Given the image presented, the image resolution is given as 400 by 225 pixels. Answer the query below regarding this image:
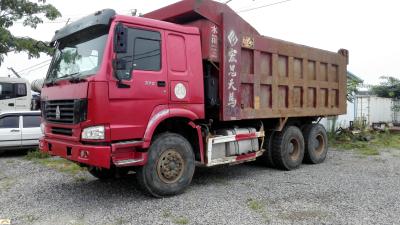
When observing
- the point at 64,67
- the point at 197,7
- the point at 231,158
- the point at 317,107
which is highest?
the point at 197,7

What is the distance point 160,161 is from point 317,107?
16.6 ft

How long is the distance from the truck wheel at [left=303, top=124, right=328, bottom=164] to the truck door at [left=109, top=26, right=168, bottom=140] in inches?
194

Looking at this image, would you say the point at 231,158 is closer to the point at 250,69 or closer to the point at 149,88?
the point at 250,69

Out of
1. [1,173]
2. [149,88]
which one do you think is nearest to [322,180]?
[149,88]

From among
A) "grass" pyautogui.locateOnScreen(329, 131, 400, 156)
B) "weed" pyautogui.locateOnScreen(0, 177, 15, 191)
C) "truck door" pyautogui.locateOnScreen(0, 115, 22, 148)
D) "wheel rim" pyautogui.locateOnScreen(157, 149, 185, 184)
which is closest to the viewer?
"wheel rim" pyautogui.locateOnScreen(157, 149, 185, 184)

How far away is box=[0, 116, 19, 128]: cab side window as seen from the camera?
12.0 meters

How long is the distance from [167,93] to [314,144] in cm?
520

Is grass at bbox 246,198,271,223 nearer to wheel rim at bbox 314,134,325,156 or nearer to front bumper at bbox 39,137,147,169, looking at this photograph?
front bumper at bbox 39,137,147,169

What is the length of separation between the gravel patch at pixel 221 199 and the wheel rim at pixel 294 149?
1.27ft

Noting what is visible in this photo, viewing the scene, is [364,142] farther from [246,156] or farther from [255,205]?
[255,205]

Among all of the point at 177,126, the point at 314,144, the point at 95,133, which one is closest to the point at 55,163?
the point at 177,126

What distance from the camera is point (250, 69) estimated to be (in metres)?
7.97

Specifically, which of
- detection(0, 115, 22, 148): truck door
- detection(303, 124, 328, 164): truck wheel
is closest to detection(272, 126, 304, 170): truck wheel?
detection(303, 124, 328, 164): truck wheel

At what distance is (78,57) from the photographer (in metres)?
6.31
